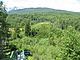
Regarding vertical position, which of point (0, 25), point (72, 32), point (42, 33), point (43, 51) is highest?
point (72, 32)

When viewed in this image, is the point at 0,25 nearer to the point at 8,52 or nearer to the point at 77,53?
the point at 8,52

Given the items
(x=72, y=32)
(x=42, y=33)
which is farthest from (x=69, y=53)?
(x=42, y=33)

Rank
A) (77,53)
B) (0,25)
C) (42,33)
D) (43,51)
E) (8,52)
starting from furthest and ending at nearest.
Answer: (42,33)
(8,52)
(0,25)
(43,51)
(77,53)

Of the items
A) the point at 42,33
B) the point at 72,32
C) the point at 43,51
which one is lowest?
the point at 42,33

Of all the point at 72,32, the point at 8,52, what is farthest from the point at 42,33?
the point at 72,32

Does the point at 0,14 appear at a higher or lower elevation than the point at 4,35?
higher

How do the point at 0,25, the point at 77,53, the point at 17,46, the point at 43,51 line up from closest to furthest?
the point at 77,53
the point at 43,51
the point at 0,25
the point at 17,46

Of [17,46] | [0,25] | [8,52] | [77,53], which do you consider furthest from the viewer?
[17,46]

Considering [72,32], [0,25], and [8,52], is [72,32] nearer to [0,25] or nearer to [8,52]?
[0,25]

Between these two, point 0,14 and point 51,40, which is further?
point 51,40
